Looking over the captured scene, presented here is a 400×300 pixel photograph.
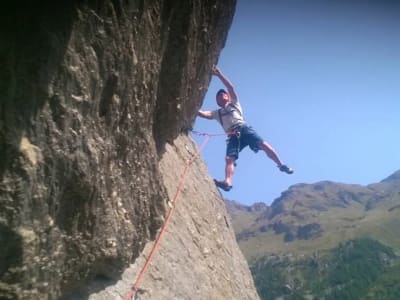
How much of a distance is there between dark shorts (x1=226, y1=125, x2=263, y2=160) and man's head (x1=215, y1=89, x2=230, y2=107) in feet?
3.78

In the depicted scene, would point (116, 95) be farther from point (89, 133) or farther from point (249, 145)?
point (249, 145)

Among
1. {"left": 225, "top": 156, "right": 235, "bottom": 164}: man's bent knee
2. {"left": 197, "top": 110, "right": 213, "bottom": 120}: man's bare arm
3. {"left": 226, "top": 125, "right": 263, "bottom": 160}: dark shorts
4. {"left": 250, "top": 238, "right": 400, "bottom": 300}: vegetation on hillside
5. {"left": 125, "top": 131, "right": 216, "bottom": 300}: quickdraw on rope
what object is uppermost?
{"left": 250, "top": 238, "right": 400, "bottom": 300}: vegetation on hillside

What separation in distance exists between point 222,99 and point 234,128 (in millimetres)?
1221

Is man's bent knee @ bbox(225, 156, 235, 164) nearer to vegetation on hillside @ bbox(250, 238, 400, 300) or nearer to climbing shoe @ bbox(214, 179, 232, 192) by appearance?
climbing shoe @ bbox(214, 179, 232, 192)

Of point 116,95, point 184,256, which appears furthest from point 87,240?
point 184,256

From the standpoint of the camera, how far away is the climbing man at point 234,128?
46.8 feet

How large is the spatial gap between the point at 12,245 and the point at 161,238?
Result: 3846 millimetres

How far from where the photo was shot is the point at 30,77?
156 inches

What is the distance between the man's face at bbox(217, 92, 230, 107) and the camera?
1477 cm

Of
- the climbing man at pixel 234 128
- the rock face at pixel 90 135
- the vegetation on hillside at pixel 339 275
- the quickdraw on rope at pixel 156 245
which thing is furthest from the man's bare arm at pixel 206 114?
the vegetation on hillside at pixel 339 275

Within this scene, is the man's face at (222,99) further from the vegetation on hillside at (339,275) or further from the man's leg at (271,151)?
the vegetation on hillside at (339,275)

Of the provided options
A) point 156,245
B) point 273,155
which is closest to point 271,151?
point 273,155

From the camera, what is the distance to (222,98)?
14805 millimetres

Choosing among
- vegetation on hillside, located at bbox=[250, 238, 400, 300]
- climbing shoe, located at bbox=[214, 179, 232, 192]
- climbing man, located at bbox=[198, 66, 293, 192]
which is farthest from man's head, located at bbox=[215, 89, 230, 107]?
vegetation on hillside, located at bbox=[250, 238, 400, 300]
